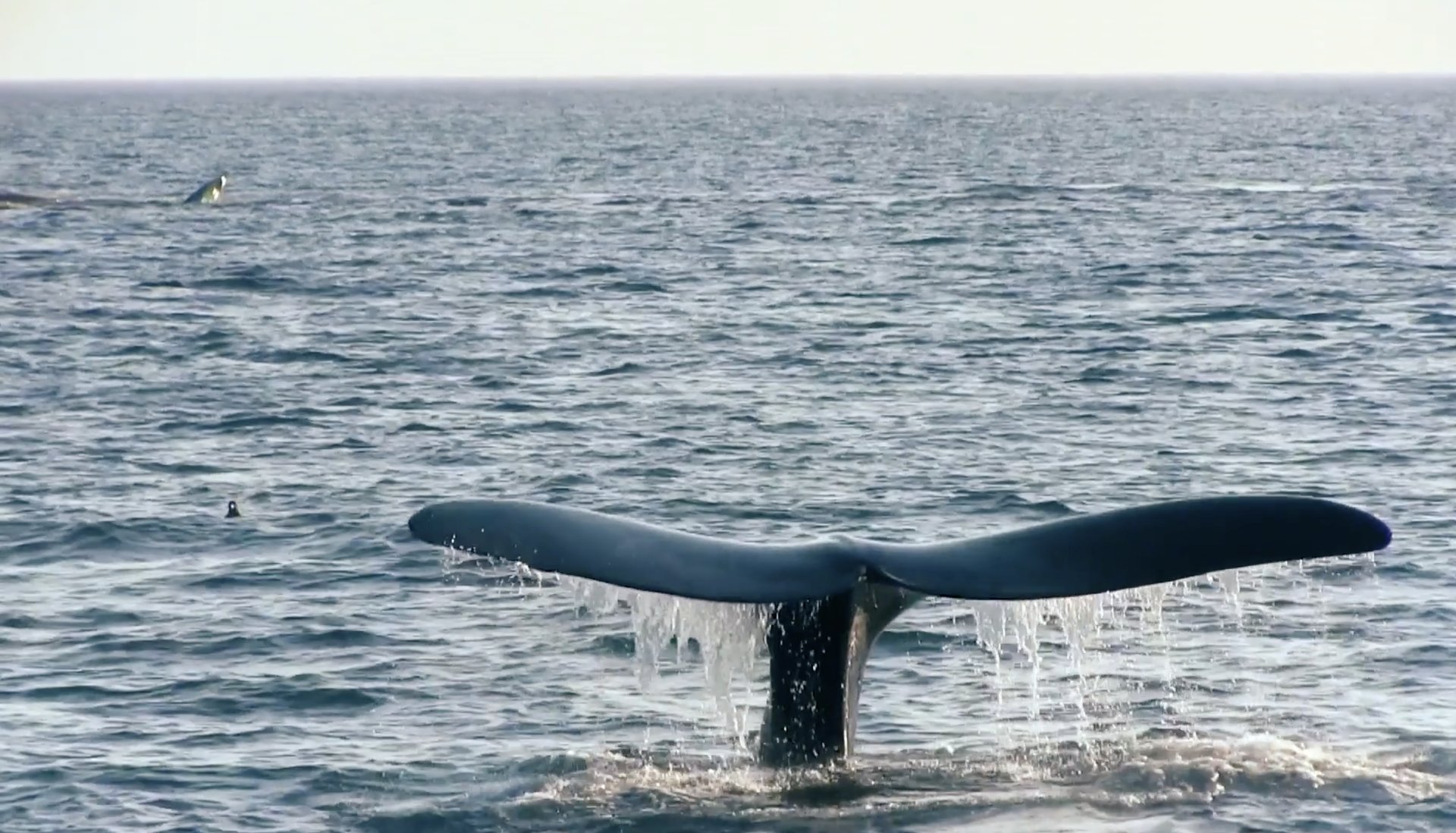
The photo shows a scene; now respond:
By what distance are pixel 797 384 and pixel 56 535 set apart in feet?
30.6

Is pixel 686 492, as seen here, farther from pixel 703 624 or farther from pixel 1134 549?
pixel 1134 549

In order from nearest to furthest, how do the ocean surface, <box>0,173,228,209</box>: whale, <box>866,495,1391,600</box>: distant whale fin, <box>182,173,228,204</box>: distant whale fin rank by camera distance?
<box>866,495,1391,600</box>: distant whale fin
the ocean surface
<box>0,173,228,209</box>: whale
<box>182,173,228,204</box>: distant whale fin

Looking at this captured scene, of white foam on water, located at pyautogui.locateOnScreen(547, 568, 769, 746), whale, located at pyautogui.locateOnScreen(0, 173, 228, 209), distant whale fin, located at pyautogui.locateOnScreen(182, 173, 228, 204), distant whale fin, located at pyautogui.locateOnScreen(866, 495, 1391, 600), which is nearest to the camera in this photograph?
distant whale fin, located at pyautogui.locateOnScreen(866, 495, 1391, 600)

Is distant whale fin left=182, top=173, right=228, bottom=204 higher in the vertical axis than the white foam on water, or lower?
lower

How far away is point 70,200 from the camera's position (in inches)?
1954

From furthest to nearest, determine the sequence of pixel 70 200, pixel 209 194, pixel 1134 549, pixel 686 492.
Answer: pixel 209 194 → pixel 70 200 → pixel 686 492 → pixel 1134 549

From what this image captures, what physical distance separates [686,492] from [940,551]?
1006cm

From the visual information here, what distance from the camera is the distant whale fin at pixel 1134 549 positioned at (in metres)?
7.18

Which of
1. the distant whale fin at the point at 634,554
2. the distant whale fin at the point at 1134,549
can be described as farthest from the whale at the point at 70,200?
the distant whale fin at the point at 1134,549

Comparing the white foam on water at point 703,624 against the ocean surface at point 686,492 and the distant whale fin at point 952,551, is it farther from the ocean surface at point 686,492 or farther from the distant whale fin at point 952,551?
the distant whale fin at point 952,551

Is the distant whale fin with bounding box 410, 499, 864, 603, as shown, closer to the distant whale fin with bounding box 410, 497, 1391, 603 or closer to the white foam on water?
the distant whale fin with bounding box 410, 497, 1391, 603

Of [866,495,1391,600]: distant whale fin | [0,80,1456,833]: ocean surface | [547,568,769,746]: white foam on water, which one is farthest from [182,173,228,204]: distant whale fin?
[866,495,1391,600]: distant whale fin

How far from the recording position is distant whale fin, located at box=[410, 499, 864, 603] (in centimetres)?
727

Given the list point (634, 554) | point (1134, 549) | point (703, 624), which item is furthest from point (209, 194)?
point (1134, 549)
